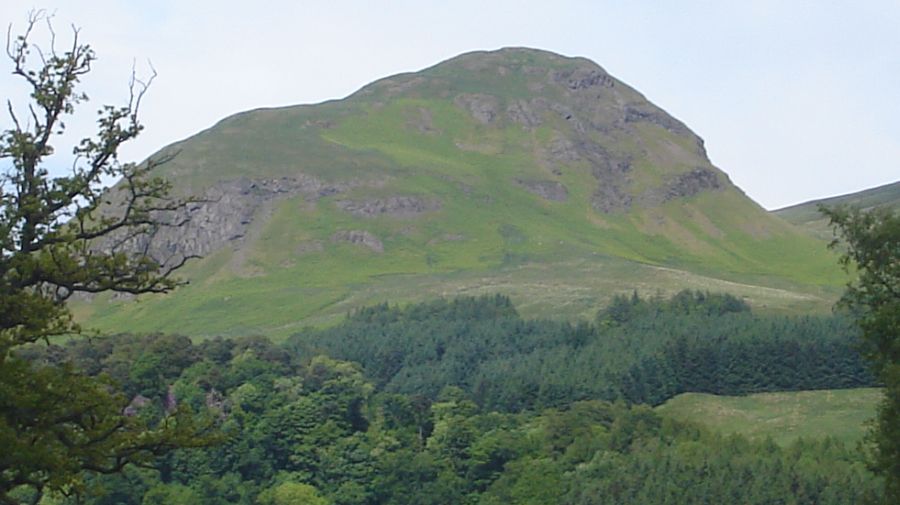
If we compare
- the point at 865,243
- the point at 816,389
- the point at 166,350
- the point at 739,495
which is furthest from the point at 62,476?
the point at 816,389

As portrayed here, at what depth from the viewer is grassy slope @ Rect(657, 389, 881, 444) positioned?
488ft

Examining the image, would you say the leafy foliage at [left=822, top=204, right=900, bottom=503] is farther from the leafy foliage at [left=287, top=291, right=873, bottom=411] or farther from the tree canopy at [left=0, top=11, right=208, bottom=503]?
the leafy foliage at [left=287, top=291, right=873, bottom=411]

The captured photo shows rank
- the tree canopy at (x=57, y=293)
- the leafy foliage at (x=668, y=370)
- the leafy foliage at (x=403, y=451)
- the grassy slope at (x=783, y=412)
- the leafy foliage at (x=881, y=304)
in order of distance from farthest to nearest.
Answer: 1. the leafy foliage at (x=668, y=370)
2. the grassy slope at (x=783, y=412)
3. the leafy foliage at (x=403, y=451)
4. the leafy foliage at (x=881, y=304)
5. the tree canopy at (x=57, y=293)

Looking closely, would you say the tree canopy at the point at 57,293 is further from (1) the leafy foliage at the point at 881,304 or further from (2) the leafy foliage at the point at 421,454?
(2) the leafy foliage at the point at 421,454

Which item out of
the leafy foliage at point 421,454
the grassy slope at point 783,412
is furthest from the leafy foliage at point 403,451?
the grassy slope at point 783,412

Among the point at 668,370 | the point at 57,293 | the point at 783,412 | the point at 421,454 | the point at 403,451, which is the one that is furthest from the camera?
the point at 668,370

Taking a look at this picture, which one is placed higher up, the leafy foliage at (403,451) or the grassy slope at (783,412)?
the leafy foliage at (403,451)

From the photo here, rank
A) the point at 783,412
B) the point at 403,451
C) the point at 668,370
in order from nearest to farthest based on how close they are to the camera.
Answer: the point at 403,451 → the point at 783,412 → the point at 668,370

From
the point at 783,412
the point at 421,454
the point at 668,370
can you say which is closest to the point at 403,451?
the point at 421,454

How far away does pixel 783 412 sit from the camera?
525ft

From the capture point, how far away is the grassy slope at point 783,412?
14888 centimetres

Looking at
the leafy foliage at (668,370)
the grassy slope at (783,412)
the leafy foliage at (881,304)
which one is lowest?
the grassy slope at (783,412)

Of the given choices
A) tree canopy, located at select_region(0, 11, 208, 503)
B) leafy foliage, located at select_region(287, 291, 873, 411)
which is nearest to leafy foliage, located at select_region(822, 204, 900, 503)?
tree canopy, located at select_region(0, 11, 208, 503)

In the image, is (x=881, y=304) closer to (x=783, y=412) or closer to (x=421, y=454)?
(x=421, y=454)
